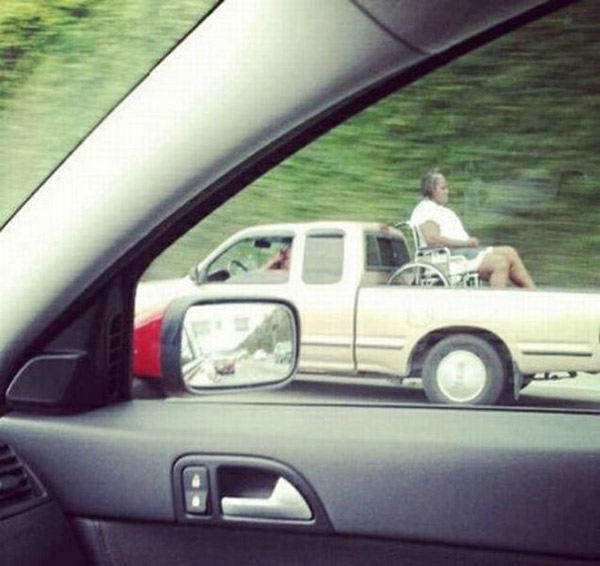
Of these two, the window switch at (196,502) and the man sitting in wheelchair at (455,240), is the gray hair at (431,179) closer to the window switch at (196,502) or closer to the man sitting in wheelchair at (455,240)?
the man sitting in wheelchair at (455,240)

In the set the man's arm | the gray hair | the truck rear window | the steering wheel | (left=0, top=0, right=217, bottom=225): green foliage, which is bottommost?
the steering wheel

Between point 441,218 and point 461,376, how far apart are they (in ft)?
1.23

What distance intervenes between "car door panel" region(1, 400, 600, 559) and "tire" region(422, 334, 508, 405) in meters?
0.04

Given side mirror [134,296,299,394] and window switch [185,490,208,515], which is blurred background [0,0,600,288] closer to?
side mirror [134,296,299,394]

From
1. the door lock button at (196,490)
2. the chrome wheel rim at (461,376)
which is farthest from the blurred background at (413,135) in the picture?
the door lock button at (196,490)

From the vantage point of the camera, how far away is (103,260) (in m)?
2.70

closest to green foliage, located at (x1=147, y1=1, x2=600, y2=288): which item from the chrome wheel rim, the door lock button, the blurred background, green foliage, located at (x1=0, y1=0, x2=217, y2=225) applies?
the blurred background

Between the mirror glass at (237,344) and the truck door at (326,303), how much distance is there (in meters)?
0.05

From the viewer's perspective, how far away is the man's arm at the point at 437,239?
2855mm

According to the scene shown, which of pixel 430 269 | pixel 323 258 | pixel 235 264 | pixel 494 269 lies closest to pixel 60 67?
pixel 235 264

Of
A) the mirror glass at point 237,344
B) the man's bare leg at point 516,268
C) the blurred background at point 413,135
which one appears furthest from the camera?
the mirror glass at point 237,344

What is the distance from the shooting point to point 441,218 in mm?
2846

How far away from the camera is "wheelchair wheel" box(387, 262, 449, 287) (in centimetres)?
286

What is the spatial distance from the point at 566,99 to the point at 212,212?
837mm
